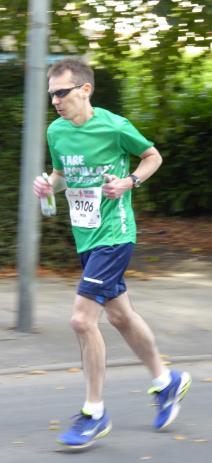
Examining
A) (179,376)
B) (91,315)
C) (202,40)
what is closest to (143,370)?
(179,376)

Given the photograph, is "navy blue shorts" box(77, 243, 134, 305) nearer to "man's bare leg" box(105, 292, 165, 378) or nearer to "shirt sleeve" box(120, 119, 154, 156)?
"man's bare leg" box(105, 292, 165, 378)

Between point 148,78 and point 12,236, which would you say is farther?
point 148,78

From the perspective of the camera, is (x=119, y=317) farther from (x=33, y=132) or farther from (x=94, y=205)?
(x=33, y=132)

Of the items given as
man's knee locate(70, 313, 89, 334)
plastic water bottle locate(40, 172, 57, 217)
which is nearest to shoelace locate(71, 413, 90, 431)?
man's knee locate(70, 313, 89, 334)

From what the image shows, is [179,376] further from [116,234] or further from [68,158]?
[68,158]

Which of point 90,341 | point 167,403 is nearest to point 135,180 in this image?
point 90,341

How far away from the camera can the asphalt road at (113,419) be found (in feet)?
16.0

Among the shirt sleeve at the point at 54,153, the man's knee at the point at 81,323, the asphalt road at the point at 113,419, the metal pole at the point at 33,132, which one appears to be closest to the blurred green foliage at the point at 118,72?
the metal pole at the point at 33,132

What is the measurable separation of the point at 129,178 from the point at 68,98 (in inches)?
19.8

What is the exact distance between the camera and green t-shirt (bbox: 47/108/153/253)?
499 cm

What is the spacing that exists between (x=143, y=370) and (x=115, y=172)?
6.46ft

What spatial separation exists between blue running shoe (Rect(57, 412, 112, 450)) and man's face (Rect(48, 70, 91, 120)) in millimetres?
1521

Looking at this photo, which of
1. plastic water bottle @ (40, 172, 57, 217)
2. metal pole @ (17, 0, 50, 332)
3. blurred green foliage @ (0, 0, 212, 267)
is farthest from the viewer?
blurred green foliage @ (0, 0, 212, 267)

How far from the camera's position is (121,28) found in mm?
10555
